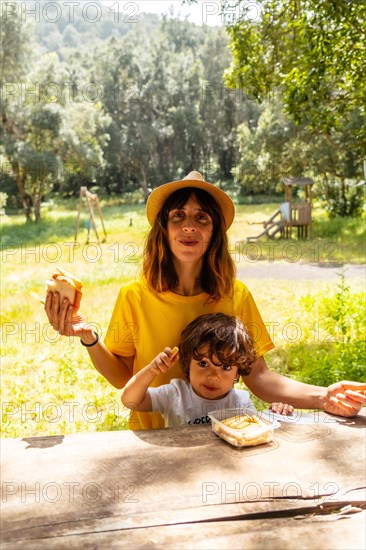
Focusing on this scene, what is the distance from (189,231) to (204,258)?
14cm

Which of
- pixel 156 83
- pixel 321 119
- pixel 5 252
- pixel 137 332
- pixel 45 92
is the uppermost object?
pixel 156 83

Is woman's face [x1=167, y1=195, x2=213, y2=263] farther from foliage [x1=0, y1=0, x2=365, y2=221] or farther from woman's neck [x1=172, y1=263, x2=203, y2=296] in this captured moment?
foliage [x1=0, y1=0, x2=365, y2=221]

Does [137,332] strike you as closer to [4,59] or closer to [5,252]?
[5,252]

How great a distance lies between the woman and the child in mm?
103

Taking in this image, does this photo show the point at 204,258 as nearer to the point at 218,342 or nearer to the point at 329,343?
the point at 218,342

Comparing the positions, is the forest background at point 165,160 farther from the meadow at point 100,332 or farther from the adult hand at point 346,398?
the adult hand at point 346,398

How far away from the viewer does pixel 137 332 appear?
183 cm

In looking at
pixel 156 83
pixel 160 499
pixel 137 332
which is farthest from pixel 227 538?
pixel 156 83

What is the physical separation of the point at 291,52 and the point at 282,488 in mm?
4533

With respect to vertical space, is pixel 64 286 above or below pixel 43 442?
above

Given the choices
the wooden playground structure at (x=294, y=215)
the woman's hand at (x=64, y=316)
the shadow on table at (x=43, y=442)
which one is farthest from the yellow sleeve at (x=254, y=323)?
the wooden playground structure at (x=294, y=215)

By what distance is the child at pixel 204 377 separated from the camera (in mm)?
1615

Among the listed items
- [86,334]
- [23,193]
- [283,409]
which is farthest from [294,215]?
[86,334]

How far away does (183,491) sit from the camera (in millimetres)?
1163
